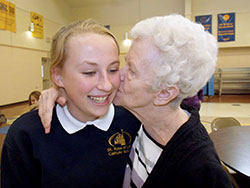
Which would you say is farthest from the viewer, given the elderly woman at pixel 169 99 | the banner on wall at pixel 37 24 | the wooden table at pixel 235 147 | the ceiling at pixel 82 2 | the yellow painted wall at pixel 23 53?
the ceiling at pixel 82 2

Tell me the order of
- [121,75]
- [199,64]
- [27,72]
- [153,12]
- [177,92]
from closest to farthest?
[199,64] < [177,92] < [121,75] < [27,72] < [153,12]

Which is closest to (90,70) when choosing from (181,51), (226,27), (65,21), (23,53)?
(181,51)

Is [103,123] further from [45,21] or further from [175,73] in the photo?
[45,21]

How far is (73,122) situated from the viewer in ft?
3.76

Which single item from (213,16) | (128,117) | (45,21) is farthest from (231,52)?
(128,117)

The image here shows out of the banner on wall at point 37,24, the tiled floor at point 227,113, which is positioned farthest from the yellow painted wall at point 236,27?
the banner on wall at point 37,24

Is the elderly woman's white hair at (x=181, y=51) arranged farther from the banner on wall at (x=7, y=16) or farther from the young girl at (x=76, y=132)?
the banner on wall at (x=7, y=16)

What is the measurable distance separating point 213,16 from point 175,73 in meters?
11.0

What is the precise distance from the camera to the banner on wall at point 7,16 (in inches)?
308

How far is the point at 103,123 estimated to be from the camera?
1200 millimetres

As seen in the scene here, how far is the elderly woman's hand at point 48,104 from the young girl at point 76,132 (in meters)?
0.04

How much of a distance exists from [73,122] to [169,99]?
53cm

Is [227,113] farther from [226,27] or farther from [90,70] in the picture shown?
[90,70]

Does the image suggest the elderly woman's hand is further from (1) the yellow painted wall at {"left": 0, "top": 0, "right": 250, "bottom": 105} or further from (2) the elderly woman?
(1) the yellow painted wall at {"left": 0, "top": 0, "right": 250, "bottom": 105}
